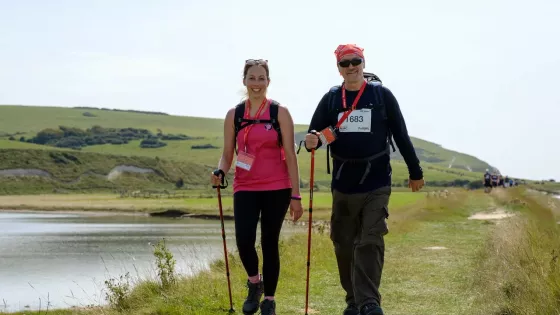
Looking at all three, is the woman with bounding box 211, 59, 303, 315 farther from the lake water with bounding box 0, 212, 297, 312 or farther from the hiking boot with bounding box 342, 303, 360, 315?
the lake water with bounding box 0, 212, 297, 312

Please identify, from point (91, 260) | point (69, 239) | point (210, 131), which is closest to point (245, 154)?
point (91, 260)

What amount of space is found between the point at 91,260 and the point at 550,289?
Answer: 58.2 ft

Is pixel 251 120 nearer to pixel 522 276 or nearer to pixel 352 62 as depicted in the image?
pixel 352 62

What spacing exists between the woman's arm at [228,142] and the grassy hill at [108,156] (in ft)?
288

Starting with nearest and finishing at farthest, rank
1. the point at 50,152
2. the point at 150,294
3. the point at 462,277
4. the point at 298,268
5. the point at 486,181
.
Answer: the point at 150,294 → the point at 462,277 → the point at 298,268 → the point at 486,181 → the point at 50,152

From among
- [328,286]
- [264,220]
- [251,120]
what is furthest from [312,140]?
[328,286]

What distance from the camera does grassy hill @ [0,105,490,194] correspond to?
102m

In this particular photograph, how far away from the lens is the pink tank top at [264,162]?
709 cm

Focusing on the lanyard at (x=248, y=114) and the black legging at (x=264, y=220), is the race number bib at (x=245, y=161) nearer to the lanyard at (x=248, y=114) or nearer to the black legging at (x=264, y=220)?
the lanyard at (x=248, y=114)

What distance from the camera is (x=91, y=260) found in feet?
73.5

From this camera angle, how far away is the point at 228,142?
292 inches

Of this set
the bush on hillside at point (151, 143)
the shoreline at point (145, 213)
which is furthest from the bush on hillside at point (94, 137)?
the shoreline at point (145, 213)

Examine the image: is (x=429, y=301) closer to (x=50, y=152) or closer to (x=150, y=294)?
(x=150, y=294)

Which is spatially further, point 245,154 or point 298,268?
point 298,268
